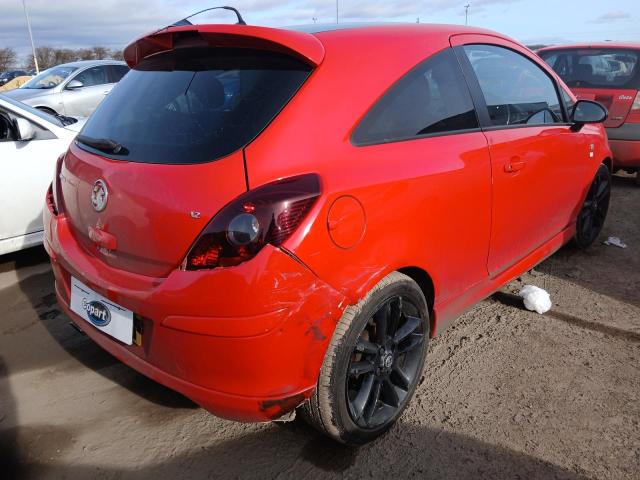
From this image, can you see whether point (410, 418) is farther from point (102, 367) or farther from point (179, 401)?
point (102, 367)

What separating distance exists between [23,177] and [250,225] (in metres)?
3.06

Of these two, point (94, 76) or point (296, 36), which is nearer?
point (296, 36)

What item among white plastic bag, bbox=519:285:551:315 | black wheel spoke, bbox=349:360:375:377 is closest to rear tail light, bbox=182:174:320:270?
black wheel spoke, bbox=349:360:375:377

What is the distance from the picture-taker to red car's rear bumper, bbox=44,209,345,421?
165 centimetres

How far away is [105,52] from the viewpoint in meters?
44.2

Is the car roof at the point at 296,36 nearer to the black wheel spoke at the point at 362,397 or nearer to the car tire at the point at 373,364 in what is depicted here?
the car tire at the point at 373,364

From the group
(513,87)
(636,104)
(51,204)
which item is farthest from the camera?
(636,104)

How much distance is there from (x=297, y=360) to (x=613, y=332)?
2272 mm

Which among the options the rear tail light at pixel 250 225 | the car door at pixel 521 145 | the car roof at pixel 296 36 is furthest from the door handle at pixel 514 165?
the rear tail light at pixel 250 225

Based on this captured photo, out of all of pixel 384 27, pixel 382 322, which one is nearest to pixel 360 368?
pixel 382 322

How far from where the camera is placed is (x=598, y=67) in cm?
617

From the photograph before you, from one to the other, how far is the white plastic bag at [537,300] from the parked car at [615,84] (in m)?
3.42

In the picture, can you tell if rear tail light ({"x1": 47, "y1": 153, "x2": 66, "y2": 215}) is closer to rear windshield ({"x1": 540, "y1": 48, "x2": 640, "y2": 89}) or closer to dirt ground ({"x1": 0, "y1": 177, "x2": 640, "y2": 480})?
dirt ground ({"x1": 0, "y1": 177, "x2": 640, "y2": 480})

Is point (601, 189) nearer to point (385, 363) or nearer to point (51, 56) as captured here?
point (385, 363)
